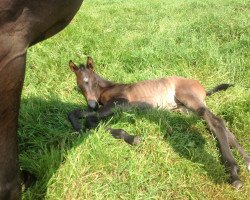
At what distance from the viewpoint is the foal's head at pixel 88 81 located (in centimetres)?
551

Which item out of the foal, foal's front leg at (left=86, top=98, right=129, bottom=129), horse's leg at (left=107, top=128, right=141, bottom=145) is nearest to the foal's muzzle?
the foal

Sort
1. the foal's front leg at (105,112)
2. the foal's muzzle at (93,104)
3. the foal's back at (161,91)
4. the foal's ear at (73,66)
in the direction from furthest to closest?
the foal's ear at (73,66) < the foal's back at (161,91) < the foal's muzzle at (93,104) < the foal's front leg at (105,112)

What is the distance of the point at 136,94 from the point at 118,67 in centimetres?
104

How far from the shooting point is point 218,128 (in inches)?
174

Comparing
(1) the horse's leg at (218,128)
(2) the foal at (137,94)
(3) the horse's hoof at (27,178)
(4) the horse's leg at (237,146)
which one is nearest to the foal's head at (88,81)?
(2) the foal at (137,94)

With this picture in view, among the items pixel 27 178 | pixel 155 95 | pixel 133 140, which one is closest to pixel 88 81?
pixel 155 95

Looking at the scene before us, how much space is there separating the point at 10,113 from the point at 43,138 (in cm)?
198

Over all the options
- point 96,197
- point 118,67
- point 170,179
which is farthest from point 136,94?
point 96,197

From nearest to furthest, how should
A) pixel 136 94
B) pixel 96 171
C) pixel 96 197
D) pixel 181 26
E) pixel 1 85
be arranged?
pixel 1 85
pixel 96 197
pixel 96 171
pixel 136 94
pixel 181 26

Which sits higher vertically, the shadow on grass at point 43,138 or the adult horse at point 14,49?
the adult horse at point 14,49

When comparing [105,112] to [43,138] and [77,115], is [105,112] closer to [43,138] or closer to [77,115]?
[77,115]

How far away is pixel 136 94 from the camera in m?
5.43

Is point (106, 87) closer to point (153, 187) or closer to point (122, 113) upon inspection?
point (122, 113)

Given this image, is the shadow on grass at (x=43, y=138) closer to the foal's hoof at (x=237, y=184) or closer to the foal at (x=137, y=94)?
the foal at (x=137, y=94)
